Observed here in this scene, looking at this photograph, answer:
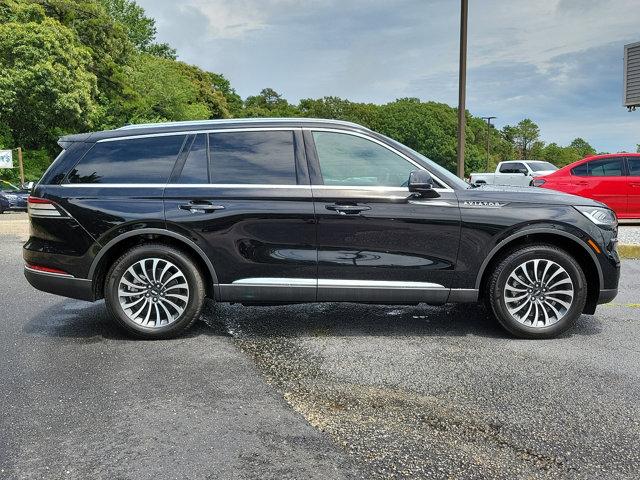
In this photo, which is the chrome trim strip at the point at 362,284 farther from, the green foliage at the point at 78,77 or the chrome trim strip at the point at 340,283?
the green foliage at the point at 78,77

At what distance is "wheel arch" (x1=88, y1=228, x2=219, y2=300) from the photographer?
14.7 ft

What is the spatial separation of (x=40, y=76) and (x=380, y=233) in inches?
1335

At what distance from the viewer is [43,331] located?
4867 mm

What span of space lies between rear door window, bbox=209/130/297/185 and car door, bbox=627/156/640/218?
34.5 ft

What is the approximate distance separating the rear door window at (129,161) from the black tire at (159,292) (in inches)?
23.7

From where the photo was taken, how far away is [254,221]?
4.44 metres

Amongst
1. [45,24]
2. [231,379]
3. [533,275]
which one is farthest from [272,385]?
[45,24]

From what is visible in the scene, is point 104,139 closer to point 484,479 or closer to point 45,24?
point 484,479

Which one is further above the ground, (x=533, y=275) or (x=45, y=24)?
(x=45, y=24)

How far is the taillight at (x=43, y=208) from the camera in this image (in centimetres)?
456

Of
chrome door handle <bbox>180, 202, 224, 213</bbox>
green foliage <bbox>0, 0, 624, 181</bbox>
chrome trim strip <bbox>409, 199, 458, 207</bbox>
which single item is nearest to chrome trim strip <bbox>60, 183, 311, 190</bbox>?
chrome door handle <bbox>180, 202, 224, 213</bbox>

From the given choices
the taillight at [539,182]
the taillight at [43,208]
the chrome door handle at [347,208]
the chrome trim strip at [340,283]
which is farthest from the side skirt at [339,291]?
the taillight at [539,182]

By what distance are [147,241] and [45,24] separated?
3680cm

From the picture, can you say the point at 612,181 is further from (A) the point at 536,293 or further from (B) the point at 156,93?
(B) the point at 156,93
